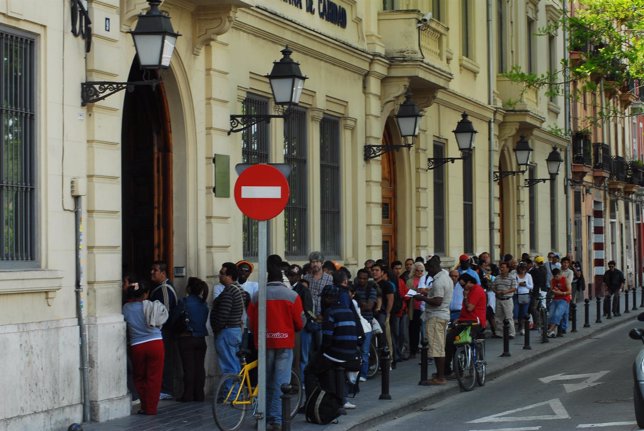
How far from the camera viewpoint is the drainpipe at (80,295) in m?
13.4

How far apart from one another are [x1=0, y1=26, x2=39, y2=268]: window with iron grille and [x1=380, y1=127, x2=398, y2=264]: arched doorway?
12.7 metres

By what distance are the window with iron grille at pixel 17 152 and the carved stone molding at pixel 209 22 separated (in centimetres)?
379

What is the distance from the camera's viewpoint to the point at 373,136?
23.3 m

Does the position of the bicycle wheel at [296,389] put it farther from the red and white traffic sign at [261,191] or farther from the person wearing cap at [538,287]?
the person wearing cap at [538,287]

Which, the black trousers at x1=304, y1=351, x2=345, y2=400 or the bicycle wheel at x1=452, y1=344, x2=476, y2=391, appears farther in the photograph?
the bicycle wheel at x1=452, y1=344, x2=476, y2=391

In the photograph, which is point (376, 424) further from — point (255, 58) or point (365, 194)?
point (365, 194)

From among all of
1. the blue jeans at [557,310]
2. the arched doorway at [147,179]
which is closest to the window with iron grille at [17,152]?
the arched doorway at [147,179]

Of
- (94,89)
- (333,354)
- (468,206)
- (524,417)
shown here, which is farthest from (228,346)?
(468,206)

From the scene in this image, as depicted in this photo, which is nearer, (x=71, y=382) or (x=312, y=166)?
(x=71, y=382)

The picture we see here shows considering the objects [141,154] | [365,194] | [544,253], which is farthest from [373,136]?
[544,253]

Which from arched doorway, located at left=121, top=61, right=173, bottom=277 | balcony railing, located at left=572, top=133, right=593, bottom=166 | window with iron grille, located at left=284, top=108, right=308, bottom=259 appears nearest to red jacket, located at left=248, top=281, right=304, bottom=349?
arched doorway, located at left=121, top=61, right=173, bottom=277

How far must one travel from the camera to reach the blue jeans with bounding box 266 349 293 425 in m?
13.3

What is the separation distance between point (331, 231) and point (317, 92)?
244 centimetres

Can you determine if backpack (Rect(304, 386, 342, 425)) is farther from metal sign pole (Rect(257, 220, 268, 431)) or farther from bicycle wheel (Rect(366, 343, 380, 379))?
bicycle wheel (Rect(366, 343, 380, 379))
